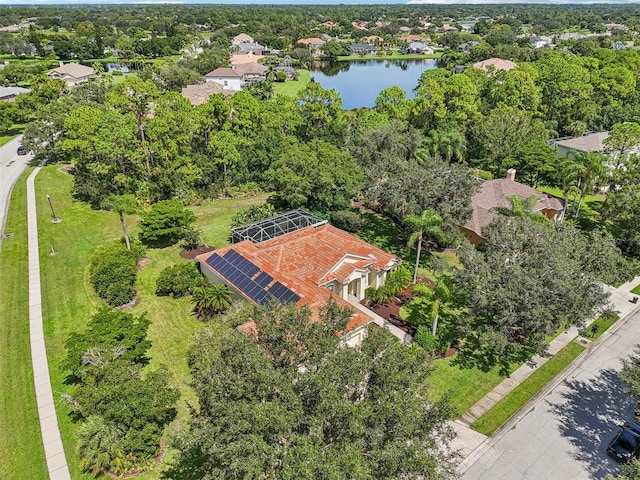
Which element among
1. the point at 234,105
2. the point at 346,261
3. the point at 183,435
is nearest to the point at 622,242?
the point at 346,261

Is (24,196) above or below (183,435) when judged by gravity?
below

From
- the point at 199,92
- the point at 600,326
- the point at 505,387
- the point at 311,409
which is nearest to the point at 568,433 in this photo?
the point at 505,387

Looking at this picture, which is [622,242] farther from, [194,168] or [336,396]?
[194,168]

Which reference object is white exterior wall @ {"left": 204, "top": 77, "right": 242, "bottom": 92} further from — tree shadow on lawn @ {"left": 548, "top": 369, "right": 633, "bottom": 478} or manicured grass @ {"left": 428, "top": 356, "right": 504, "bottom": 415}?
tree shadow on lawn @ {"left": 548, "top": 369, "right": 633, "bottom": 478}

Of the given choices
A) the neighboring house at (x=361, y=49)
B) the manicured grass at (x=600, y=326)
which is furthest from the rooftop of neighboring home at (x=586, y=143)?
the neighboring house at (x=361, y=49)

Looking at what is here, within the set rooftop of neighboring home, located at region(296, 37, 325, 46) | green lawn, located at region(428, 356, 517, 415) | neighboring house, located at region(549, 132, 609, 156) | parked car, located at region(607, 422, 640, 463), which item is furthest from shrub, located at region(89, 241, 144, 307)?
rooftop of neighboring home, located at region(296, 37, 325, 46)

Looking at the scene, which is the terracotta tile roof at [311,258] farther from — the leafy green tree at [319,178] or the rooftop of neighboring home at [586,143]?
the rooftop of neighboring home at [586,143]
